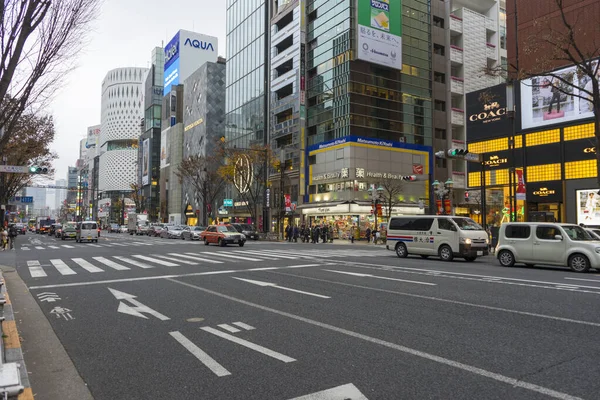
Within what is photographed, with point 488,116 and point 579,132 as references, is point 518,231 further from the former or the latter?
point 488,116

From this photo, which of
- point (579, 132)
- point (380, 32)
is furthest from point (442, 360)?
point (380, 32)

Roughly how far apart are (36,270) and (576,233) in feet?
62.9

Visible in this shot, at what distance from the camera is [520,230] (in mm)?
16156

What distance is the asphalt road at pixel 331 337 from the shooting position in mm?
4223

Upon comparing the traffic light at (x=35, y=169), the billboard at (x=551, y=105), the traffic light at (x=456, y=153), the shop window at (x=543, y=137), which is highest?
the billboard at (x=551, y=105)

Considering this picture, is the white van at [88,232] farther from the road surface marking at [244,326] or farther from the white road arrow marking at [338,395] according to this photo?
the white road arrow marking at [338,395]

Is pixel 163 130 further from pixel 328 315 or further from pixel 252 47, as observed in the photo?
pixel 328 315

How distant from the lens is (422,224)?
64.8 ft

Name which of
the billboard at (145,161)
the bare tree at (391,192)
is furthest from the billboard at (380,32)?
the billboard at (145,161)

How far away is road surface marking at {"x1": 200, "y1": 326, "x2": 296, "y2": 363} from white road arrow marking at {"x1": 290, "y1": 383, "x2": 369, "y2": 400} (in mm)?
1005

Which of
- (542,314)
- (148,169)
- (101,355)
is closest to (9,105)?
(101,355)

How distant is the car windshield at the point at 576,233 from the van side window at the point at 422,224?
553 centimetres

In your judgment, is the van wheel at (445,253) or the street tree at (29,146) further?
the street tree at (29,146)

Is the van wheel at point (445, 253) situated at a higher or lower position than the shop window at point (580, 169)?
lower
